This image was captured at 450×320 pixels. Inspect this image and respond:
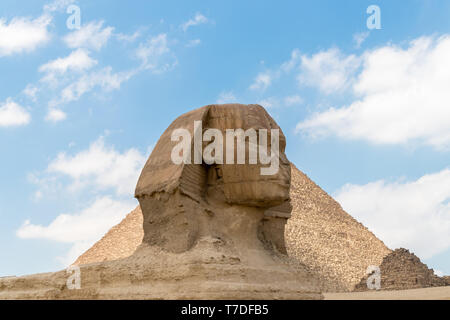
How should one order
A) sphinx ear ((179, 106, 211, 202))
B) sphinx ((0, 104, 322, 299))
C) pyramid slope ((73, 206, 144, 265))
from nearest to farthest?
1. sphinx ((0, 104, 322, 299))
2. sphinx ear ((179, 106, 211, 202))
3. pyramid slope ((73, 206, 144, 265))

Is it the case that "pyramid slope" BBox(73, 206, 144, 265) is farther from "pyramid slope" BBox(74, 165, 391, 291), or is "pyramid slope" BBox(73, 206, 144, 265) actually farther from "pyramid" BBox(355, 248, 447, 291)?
"pyramid" BBox(355, 248, 447, 291)

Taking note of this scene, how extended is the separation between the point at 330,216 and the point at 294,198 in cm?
514

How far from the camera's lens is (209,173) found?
582 centimetres

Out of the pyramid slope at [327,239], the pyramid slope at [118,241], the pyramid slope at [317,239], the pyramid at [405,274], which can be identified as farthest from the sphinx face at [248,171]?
the pyramid slope at [118,241]

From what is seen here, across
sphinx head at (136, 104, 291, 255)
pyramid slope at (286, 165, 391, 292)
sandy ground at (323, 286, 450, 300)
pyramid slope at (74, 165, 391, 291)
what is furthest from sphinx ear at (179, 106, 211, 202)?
pyramid slope at (74, 165, 391, 291)

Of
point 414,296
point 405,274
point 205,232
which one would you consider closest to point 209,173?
point 205,232

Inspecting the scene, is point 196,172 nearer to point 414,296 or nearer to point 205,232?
point 205,232

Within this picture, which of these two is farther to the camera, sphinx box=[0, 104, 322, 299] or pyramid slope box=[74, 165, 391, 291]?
pyramid slope box=[74, 165, 391, 291]

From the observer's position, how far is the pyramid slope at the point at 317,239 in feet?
209

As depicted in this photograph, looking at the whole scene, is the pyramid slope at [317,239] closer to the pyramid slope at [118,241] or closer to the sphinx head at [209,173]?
the pyramid slope at [118,241]

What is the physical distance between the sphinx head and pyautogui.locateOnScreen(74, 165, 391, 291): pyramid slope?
54476 millimetres

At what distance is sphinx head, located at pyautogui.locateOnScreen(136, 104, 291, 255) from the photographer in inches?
217

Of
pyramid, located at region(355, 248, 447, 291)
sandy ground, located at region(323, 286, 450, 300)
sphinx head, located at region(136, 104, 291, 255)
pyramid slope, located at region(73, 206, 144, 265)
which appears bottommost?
sandy ground, located at region(323, 286, 450, 300)

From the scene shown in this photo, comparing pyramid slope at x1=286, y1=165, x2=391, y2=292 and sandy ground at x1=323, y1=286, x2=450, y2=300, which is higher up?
pyramid slope at x1=286, y1=165, x2=391, y2=292
